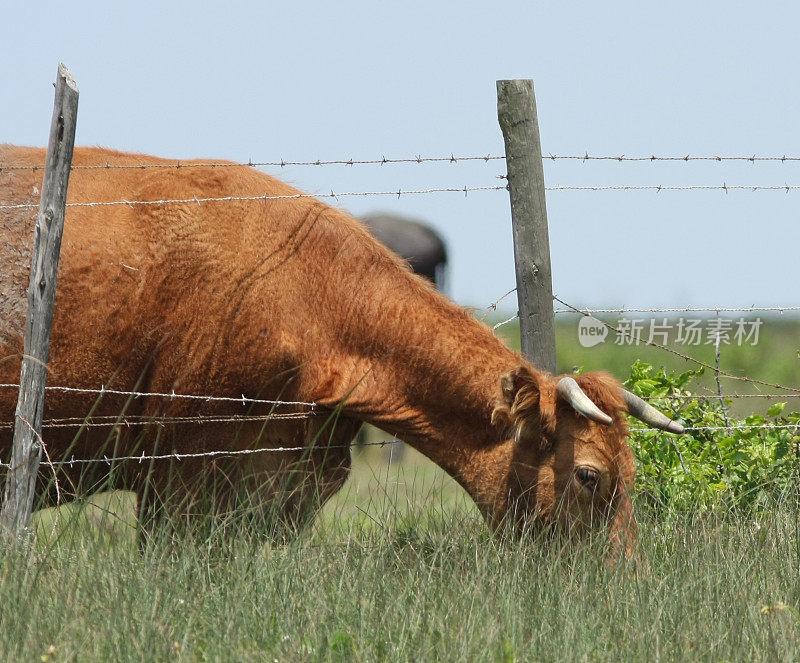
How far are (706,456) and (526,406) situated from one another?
5.62 feet

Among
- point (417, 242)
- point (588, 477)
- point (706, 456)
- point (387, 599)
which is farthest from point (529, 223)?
point (417, 242)

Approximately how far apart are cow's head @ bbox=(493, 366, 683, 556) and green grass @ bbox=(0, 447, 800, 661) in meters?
0.20

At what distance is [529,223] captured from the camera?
5.20 meters

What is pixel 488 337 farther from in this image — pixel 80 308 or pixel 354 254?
pixel 80 308

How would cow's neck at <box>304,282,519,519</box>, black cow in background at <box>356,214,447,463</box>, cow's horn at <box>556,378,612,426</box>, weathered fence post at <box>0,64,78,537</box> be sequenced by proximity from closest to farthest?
weathered fence post at <box>0,64,78,537</box> < cow's horn at <box>556,378,612,426</box> < cow's neck at <box>304,282,519,519</box> < black cow in background at <box>356,214,447,463</box>

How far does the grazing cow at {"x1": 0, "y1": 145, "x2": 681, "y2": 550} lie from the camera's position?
4898 millimetres

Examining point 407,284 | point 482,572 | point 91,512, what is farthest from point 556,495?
point 91,512

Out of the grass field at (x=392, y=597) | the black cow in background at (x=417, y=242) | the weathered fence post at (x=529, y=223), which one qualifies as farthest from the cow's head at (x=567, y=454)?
the black cow in background at (x=417, y=242)

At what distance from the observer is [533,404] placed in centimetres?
476

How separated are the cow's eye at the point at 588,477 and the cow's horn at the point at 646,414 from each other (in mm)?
393

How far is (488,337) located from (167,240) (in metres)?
1.69

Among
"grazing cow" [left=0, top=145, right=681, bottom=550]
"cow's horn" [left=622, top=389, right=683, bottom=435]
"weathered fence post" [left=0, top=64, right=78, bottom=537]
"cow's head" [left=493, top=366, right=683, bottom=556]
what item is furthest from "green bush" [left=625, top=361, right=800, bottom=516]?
"weathered fence post" [left=0, top=64, right=78, bottom=537]

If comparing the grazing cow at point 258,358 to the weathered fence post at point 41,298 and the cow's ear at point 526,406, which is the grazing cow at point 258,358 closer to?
the cow's ear at point 526,406

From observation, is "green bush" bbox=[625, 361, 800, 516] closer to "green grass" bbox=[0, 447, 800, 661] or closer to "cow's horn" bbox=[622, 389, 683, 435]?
"cow's horn" bbox=[622, 389, 683, 435]
